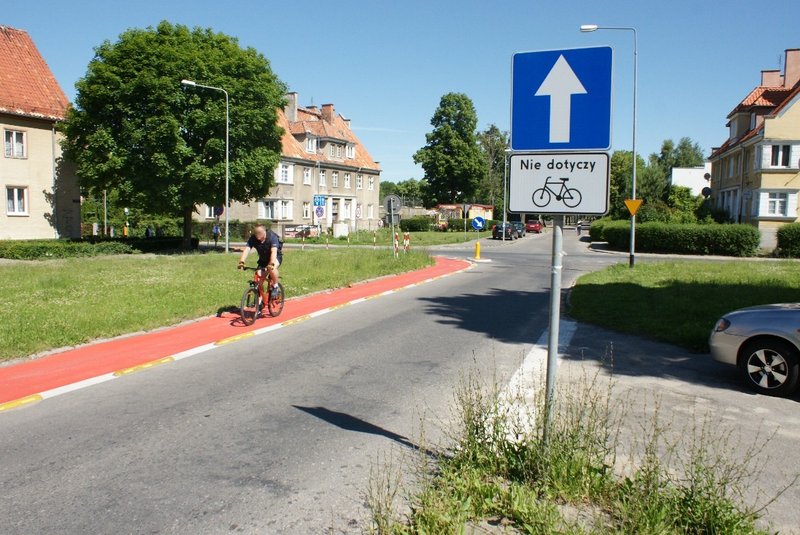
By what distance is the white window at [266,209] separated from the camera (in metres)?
55.0

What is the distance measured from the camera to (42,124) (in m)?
32.6

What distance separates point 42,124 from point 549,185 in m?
35.6

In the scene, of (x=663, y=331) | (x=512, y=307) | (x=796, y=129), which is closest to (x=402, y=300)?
(x=512, y=307)

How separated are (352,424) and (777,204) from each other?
42.0 metres

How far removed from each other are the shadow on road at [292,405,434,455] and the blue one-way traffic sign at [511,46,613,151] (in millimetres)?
2513

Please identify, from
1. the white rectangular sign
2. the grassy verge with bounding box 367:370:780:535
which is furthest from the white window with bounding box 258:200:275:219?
the white rectangular sign

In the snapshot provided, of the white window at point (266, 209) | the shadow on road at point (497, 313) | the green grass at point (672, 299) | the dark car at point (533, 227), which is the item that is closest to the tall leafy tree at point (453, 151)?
Answer: the dark car at point (533, 227)

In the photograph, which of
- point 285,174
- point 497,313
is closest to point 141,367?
point 497,313

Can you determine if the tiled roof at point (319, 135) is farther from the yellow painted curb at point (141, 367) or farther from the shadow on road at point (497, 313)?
the yellow painted curb at point (141, 367)

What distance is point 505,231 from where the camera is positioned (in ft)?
186

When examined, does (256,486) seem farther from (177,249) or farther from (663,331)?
Result: (177,249)

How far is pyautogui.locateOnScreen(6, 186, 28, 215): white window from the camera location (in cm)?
3123

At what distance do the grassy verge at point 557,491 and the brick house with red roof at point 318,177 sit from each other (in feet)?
154

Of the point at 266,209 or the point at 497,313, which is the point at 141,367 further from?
the point at 266,209
